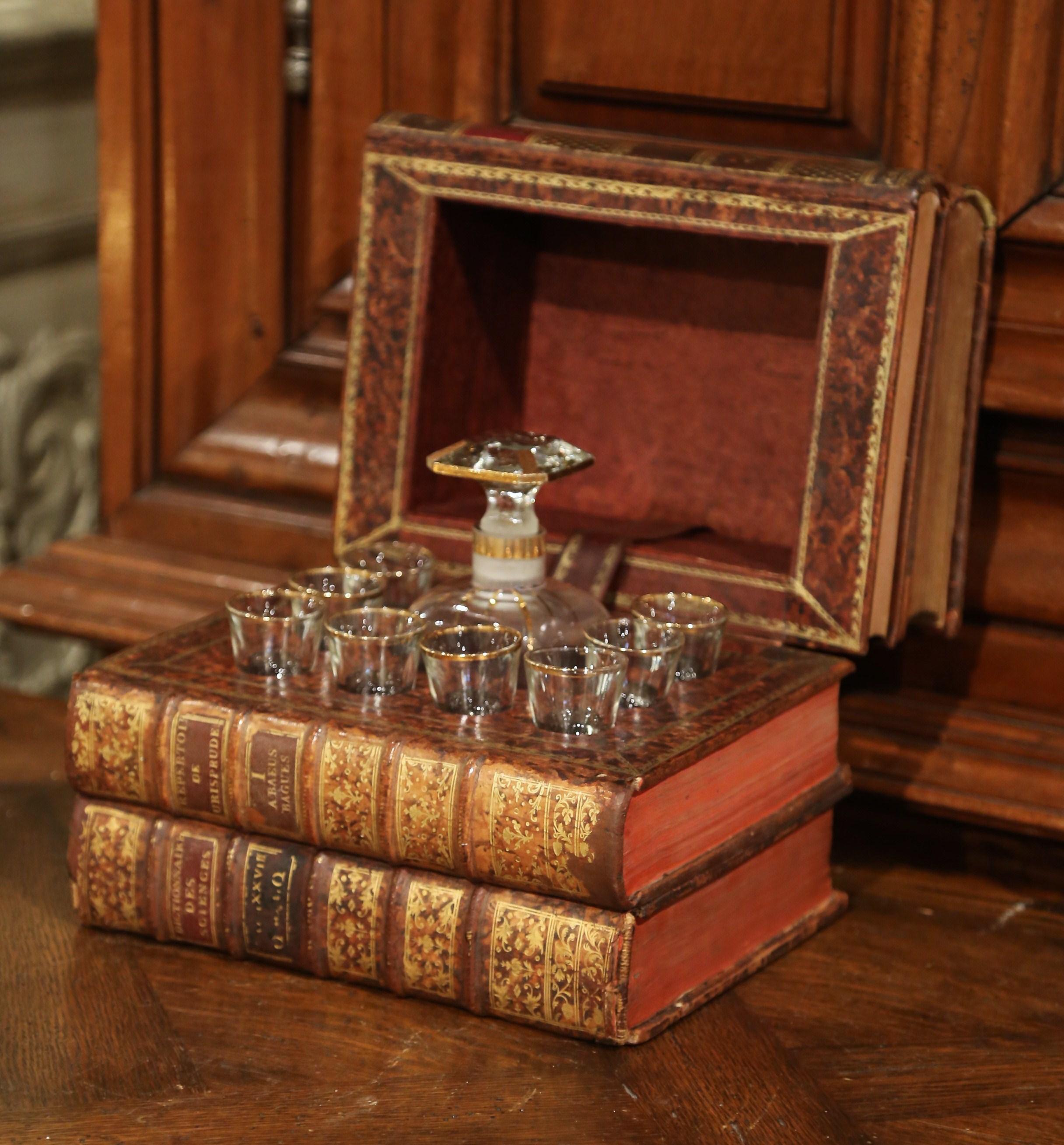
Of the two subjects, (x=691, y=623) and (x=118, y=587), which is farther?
(x=118, y=587)

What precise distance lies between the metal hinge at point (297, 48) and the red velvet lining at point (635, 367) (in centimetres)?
22

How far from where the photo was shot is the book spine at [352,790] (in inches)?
34.6

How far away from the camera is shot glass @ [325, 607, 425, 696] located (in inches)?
38.3

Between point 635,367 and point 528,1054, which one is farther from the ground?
point 635,367

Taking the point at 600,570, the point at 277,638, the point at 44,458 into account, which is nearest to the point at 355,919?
the point at 277,638

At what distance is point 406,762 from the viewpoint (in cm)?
92

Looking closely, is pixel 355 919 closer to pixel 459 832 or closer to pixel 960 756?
pixel 459 832

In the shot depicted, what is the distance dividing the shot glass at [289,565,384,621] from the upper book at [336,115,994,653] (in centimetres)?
10

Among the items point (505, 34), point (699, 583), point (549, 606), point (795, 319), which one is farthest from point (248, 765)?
point (505, 34)

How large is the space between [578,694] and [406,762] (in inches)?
3.7

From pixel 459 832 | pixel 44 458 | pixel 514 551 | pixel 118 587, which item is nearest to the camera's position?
pixel 459 832

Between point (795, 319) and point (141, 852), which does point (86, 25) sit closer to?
point (795, 319)

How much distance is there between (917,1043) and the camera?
941 mm

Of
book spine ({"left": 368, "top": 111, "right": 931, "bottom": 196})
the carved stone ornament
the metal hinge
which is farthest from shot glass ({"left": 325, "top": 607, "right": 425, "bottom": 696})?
the carved stone ornament
